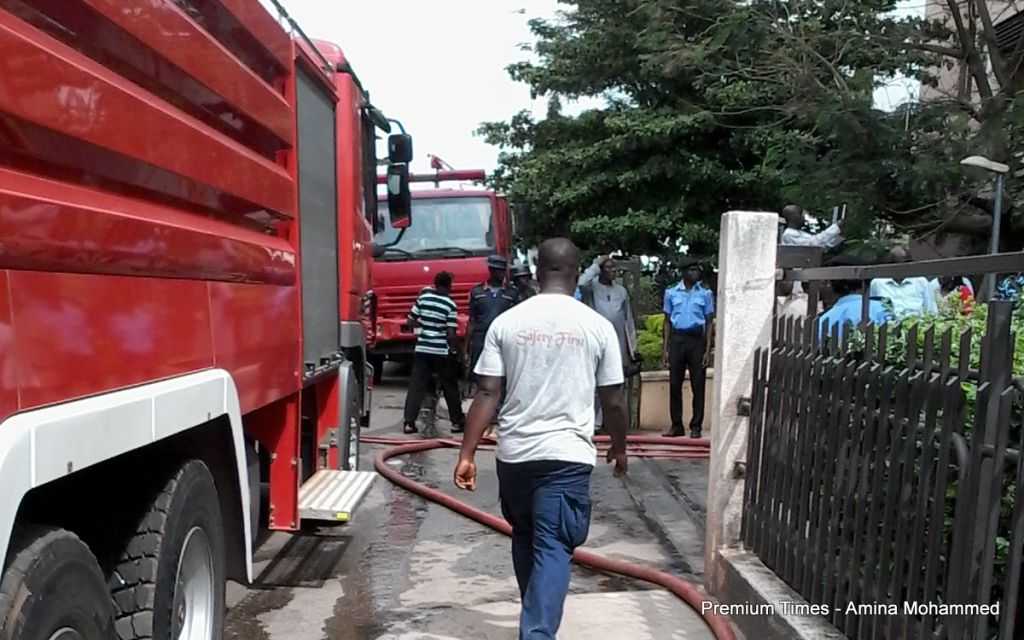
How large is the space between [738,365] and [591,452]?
129 centimetres

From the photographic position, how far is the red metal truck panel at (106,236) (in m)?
1.91

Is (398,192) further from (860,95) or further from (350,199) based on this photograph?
(860,95)

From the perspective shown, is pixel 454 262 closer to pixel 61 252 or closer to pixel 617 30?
pixel 617 30

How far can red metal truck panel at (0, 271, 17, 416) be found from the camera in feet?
5.93

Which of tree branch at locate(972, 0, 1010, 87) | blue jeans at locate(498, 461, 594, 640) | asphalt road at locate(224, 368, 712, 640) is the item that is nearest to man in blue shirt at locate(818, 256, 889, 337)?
asphalt road at locate(224, 368, 712, 640)

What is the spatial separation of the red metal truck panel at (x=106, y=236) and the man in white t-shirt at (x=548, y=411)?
3.56ft

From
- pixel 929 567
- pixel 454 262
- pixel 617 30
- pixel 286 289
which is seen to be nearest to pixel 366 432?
pixel 454 262

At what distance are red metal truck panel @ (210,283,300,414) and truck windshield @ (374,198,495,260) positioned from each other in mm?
9641

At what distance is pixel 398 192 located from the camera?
7.34 meters

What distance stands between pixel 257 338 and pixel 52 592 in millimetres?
1715

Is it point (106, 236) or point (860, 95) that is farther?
point (860, 95)

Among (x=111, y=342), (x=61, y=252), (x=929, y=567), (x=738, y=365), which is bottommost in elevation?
(x=929, y=567)

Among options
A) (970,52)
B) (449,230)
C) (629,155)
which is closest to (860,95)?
(970,52)

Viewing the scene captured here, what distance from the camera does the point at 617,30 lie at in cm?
1797
